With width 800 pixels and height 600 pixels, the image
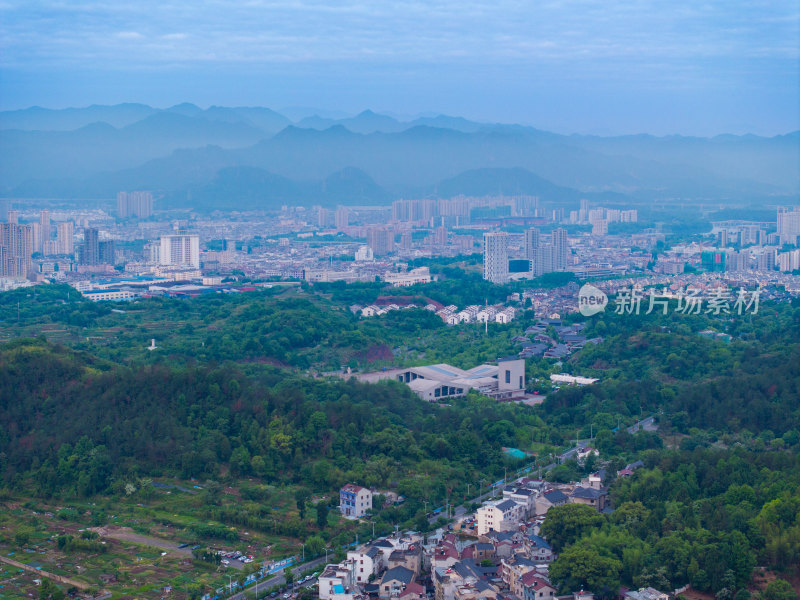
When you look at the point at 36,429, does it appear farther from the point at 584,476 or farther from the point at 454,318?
the point at 454,318

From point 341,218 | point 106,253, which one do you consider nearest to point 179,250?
point 106,253

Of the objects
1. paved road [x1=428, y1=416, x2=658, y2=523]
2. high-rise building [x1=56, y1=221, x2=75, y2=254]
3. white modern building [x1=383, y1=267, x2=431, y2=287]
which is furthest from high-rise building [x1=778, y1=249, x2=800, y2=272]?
high-rise building [x1=56, y1=221, x2=75, y2=254]

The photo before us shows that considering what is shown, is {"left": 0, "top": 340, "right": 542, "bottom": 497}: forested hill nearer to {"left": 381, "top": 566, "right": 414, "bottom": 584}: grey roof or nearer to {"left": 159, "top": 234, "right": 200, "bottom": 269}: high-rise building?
{"left": 381, "top": 566, "right": 414, "bottom": 584}: grey roof

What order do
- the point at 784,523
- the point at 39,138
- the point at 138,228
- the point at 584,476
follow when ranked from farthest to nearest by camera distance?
the point at 39,138
the point at 138,228
the point at 584,476
the point at 784,523

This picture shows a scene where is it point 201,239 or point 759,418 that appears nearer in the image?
point 759,418

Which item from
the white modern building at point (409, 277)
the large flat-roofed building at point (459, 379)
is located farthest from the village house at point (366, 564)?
the white modern building at point (409, 277)

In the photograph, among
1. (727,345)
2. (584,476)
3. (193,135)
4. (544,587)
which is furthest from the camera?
(193,135)

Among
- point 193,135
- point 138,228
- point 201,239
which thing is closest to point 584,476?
point 201,239
